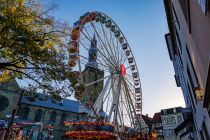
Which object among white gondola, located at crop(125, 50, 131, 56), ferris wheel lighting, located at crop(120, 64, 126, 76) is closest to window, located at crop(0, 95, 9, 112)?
white gondola, located at crop(125, 50, 131, 56)

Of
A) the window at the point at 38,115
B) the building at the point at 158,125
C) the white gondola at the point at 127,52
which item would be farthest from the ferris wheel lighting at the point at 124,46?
the window at the point at 38,115

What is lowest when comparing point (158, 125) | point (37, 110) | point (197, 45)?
point (197, 45)

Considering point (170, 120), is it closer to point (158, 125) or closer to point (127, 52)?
point (158, 125)

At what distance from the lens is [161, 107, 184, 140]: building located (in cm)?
4444

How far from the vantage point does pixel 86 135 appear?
61.1 ft

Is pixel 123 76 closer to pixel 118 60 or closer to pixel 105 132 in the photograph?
pixel 118 60

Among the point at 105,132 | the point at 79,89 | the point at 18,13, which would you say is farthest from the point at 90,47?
the point at 18,13

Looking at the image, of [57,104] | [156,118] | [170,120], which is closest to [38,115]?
[57,104]

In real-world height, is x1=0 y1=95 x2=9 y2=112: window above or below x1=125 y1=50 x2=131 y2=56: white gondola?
below

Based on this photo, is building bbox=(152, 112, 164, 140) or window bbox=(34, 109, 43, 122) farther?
building bbox=(152, 112, 164, 140)

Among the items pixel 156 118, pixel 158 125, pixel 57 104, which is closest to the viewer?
pixel 158 125

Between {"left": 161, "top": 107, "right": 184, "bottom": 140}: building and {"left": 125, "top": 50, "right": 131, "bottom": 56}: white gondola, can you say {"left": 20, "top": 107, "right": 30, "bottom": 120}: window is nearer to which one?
{"left": 125, "top": 50, "right": 131, "bottom": 56}: white gondola

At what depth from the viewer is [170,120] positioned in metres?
45.7

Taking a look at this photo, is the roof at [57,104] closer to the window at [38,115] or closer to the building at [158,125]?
the window at [38,115]
